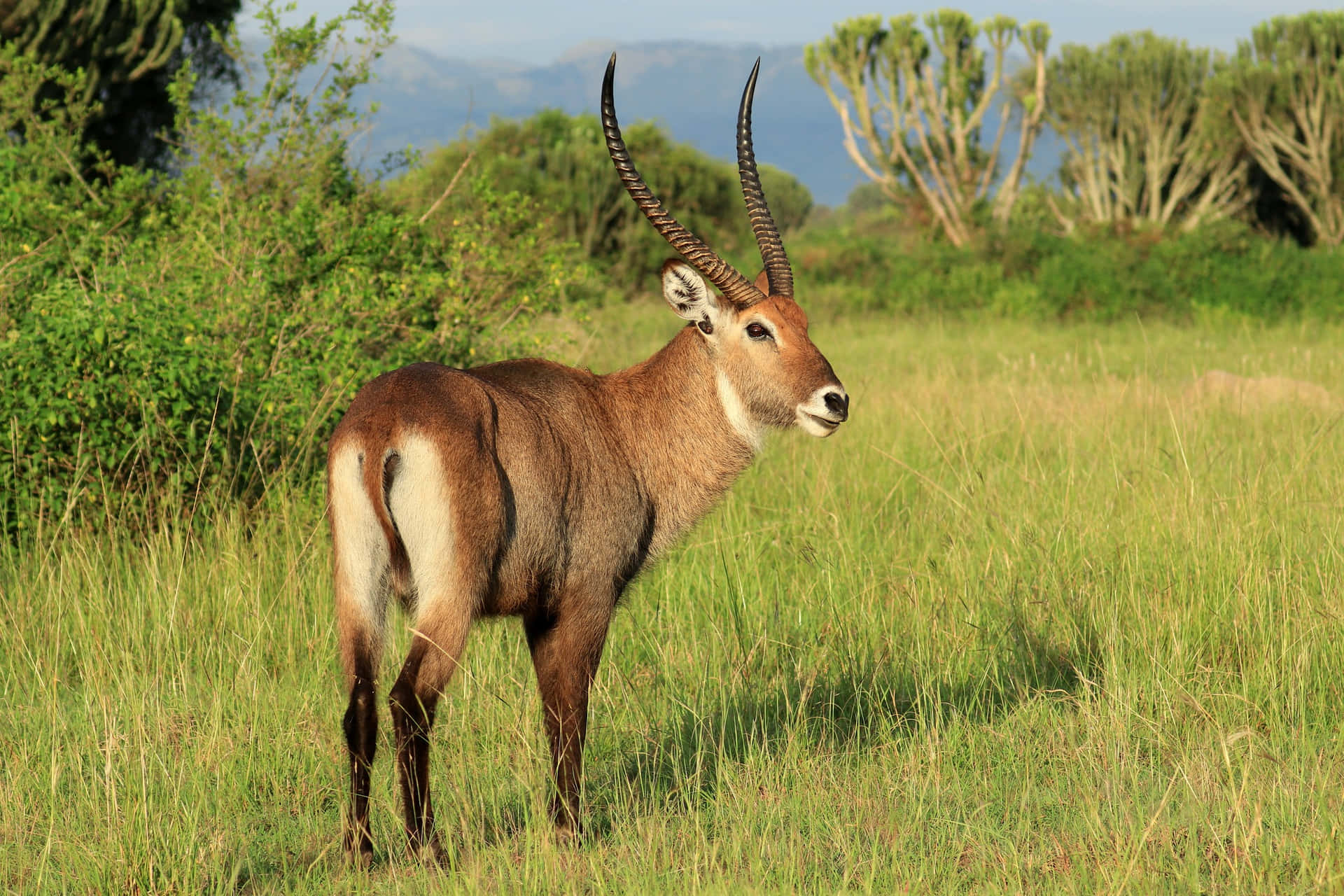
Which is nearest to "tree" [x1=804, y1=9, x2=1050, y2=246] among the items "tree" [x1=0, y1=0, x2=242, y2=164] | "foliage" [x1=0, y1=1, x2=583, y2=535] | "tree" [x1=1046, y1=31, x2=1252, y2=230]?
"tree" [x1=1046, y1=31, x2=1252, y2=230]

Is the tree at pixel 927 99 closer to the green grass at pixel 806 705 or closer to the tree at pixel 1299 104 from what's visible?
the tree at pixel 1299 104

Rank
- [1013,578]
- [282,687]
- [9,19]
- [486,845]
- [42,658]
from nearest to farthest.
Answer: [486,845] → [282,687] → [42,658] → [1013,578] → [9,19]

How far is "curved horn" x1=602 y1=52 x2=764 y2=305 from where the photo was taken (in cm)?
340

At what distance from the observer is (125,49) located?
16.0 m

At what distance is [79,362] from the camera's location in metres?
4.87

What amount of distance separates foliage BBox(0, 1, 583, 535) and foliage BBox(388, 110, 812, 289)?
12999mm

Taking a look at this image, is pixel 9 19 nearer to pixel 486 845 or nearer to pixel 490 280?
pixel 490 280

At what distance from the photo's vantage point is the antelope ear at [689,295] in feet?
11.7

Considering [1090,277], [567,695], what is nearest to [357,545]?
[567,695]

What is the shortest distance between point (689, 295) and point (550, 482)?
922mm

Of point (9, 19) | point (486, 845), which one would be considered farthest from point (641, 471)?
point (9, 19)

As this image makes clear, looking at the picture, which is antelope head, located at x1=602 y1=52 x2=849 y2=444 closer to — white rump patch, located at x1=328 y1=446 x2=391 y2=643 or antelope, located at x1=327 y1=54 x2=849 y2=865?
antelope, located at x1=327 y1=54 x2=849 y2=865

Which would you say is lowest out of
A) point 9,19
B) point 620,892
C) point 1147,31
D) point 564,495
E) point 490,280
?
point 620,892

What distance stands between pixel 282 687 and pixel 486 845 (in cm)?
136
